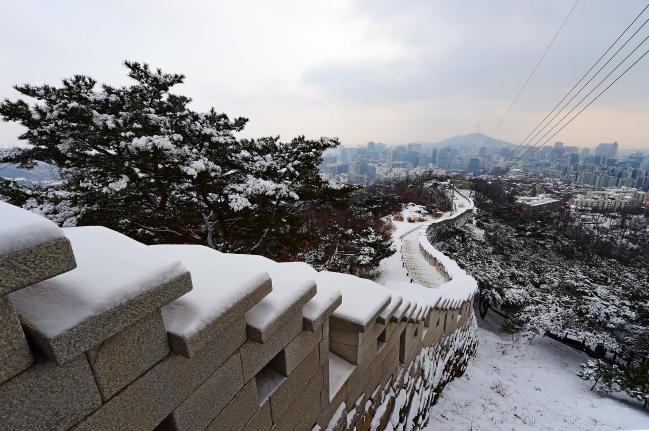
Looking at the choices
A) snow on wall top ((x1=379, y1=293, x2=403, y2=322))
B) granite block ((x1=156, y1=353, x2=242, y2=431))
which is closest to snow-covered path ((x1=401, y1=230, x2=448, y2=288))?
snow on wall top ((x1=379, y1=293, x2=403, y2=322))

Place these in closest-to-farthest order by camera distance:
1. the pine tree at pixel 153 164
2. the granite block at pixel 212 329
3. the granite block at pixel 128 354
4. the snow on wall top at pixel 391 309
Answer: the granite block at pixel 128 354 < the granite block at pixel 212 329 < the snow on wall top at pixel 391 309 < the pine tree at pixel 153 164

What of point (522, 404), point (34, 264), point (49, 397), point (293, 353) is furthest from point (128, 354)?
point (522, 404)

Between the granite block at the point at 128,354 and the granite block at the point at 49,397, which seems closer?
the granite block at the point at 49,397

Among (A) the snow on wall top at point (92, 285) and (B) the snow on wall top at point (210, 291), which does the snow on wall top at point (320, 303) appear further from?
(A) the snow on wall top at point (92, 285)

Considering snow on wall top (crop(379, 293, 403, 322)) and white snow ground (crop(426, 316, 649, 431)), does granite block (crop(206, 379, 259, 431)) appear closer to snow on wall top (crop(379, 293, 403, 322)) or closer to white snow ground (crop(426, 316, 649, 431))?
snow on wall top (crop(379, 293, 403, 322))

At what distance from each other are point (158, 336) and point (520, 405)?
7728 mm

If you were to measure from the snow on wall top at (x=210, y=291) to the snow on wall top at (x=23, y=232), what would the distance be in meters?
0.46

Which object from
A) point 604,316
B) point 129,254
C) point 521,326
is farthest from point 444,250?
point 129,254

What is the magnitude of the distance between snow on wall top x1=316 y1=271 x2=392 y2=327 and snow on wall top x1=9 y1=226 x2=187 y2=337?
1584 mm

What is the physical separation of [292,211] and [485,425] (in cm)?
676

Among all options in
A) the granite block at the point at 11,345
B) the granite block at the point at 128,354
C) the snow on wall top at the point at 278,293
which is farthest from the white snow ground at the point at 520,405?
the granite block at the point at 11,345

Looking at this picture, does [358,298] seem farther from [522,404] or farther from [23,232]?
[522,404]

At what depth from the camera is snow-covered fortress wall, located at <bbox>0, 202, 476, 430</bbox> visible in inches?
32.0

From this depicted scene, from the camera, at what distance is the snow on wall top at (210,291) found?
1.25 m
